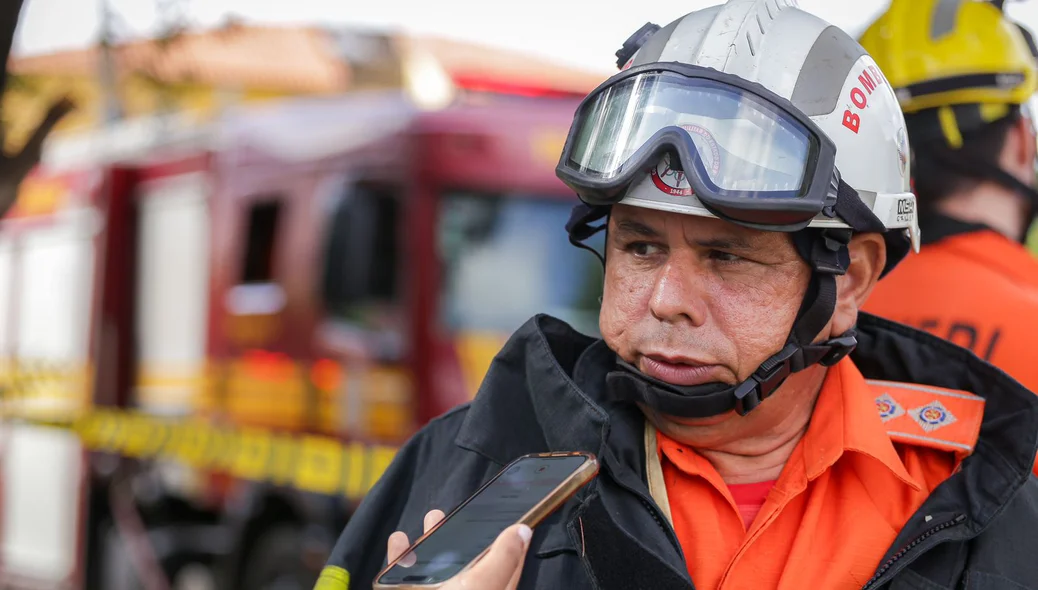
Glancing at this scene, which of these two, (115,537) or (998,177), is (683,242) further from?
(115,537)

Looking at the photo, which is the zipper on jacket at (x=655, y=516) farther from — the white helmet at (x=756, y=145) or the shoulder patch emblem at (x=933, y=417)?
the shoulder patch emblem at (x=933, y=417)

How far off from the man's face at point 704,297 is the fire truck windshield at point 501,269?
12.3 feet

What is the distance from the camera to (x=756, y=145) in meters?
1.88

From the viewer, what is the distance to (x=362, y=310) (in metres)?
5.94

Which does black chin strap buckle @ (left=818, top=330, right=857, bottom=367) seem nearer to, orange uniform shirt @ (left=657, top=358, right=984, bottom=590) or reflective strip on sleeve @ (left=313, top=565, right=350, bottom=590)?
orange uniform shirt @ (left=657, top=358, right=984, bottom=590)

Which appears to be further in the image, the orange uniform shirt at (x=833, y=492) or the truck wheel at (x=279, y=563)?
the truck wheel at (x=279, y=563)

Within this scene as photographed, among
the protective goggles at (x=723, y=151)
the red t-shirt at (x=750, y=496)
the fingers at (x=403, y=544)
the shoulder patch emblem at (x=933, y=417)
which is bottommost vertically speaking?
the red t-shirt at (x=750, y=496)

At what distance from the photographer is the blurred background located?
226 inches

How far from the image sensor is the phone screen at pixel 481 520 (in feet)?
4.70

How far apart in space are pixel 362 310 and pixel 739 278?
164 inches

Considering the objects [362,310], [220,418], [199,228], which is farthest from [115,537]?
[362,310]

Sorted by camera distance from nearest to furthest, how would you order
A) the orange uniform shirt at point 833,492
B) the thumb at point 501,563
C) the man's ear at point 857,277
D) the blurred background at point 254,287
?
the thumb at point 501,563 < the orange uniform shirt at point 833,492 < the man's ear at point 857,277 < the blurred background at point 254,287

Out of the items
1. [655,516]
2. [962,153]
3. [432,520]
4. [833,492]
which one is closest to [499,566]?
[432,520]

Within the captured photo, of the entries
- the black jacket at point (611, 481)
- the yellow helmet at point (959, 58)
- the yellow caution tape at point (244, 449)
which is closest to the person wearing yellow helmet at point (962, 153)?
the yellow helmet at point (959, 58)
